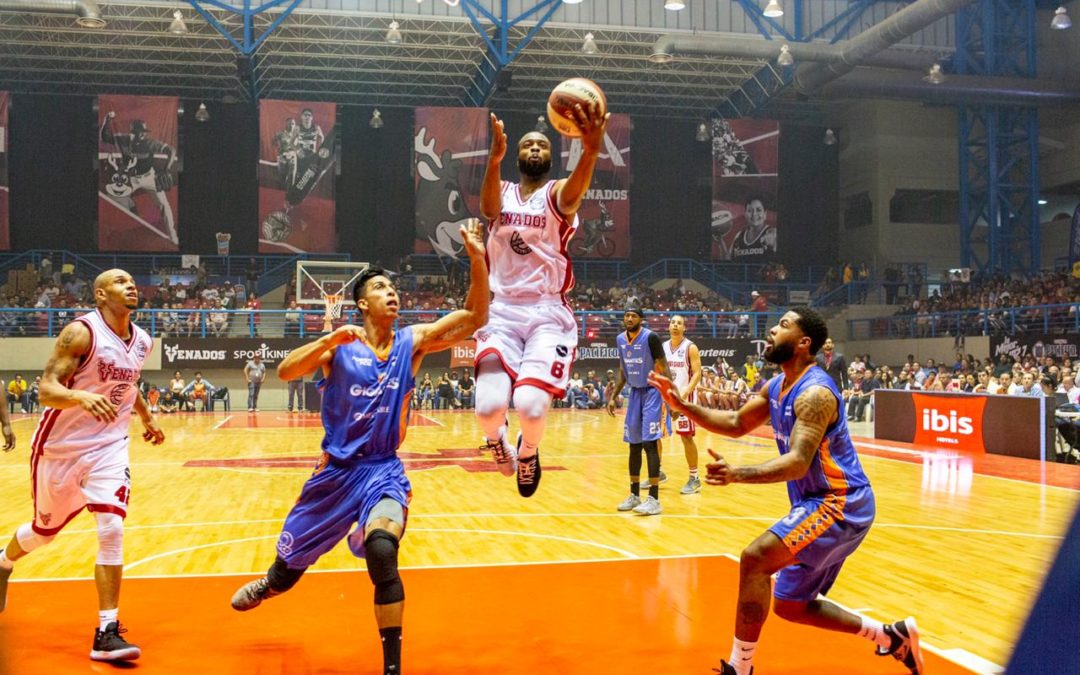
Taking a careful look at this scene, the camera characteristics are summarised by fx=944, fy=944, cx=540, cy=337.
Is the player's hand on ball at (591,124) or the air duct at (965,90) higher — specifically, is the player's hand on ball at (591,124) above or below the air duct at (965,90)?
below

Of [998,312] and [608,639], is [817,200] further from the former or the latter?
[608,639]

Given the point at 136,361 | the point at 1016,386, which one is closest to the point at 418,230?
the point at 1016,386

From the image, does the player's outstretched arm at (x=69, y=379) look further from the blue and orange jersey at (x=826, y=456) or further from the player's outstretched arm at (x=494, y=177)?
the blue and orange jersey at (x=826, y=456)

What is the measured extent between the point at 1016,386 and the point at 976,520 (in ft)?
26.5

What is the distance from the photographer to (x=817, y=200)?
34.2 m

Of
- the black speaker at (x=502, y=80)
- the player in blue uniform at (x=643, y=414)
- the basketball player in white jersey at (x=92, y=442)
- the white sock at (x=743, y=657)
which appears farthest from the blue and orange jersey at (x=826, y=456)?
the black speaker at (x=502, y=80)

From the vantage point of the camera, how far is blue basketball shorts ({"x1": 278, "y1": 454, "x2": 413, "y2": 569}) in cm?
456

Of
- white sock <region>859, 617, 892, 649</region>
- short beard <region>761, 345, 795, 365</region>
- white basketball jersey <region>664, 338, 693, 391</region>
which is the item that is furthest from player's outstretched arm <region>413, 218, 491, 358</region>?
white basketball jersey <region>664, 338, 693, 391</region>

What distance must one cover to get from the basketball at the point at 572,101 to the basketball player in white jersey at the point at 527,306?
0.97ft

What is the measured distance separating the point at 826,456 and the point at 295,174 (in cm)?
2536

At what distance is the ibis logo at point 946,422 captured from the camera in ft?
50.3

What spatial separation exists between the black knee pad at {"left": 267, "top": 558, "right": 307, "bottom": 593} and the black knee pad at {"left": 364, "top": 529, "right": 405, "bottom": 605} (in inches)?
24.4

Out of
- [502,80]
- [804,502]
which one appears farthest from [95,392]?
[502,80]

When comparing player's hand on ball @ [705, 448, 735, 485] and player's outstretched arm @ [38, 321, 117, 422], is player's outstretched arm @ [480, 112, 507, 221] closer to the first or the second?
player's hand on ball @ [705, 448, 735, 485]
